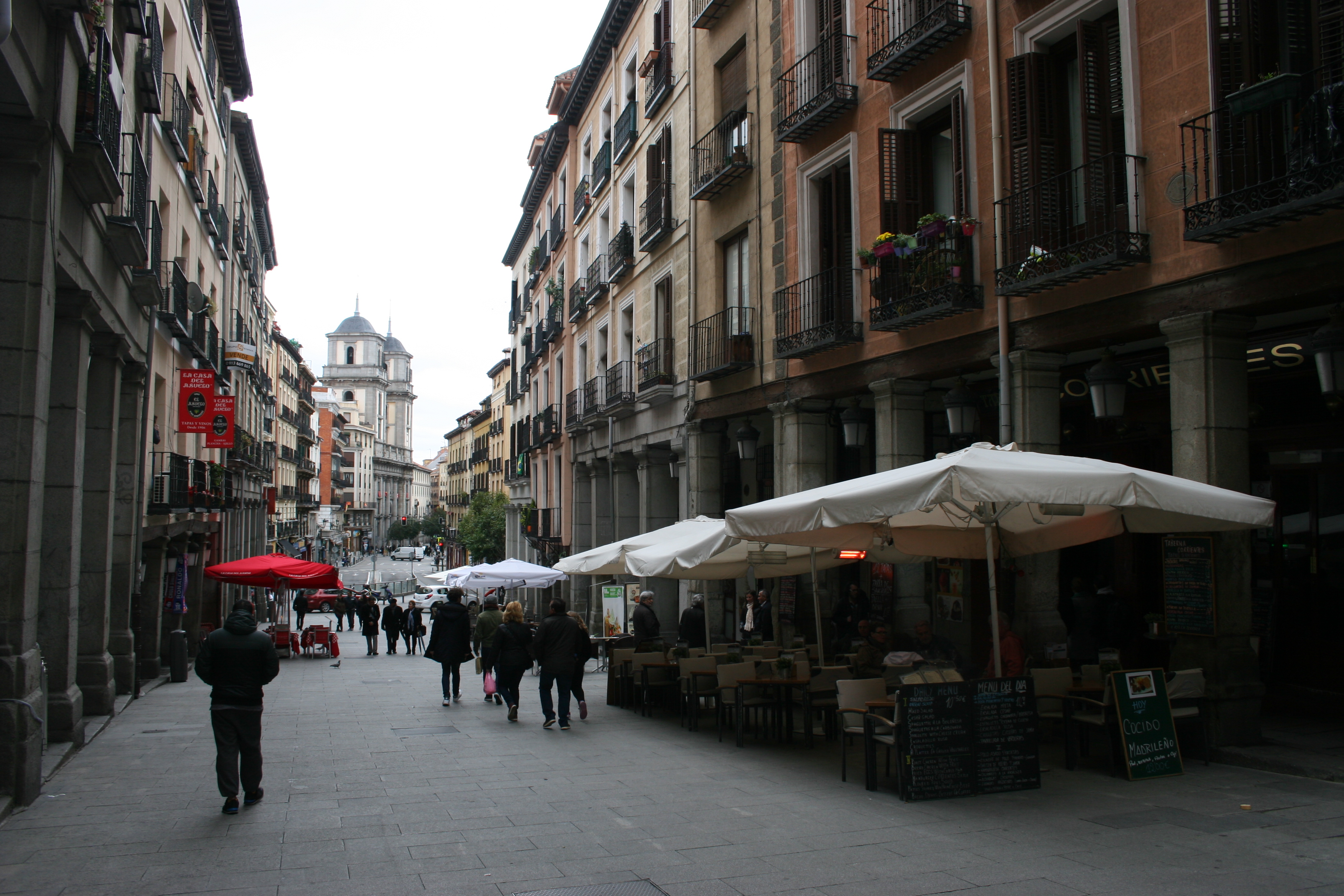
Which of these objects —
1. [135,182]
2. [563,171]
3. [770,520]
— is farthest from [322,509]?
[770,520]

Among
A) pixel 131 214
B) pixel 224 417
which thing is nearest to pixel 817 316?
pixel 131 214

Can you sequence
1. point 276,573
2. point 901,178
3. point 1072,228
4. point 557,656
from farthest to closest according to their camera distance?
point 276,573
point 901,178
point 557,656
point 1072,228

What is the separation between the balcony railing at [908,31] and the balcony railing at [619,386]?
11.9m

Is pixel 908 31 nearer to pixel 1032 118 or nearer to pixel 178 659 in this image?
pixel 1032 118

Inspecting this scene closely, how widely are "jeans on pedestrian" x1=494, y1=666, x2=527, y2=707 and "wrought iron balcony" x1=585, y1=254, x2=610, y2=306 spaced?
16.8m

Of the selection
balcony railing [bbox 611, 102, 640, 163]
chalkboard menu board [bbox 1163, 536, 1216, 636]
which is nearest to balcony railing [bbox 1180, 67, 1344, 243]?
chalkboard menu board [bbox 1163, 536, 1216, 636]

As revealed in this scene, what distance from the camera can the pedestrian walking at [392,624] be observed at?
29859 millimetres

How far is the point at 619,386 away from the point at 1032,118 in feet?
54.0

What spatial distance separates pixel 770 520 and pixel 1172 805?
410 centimetres

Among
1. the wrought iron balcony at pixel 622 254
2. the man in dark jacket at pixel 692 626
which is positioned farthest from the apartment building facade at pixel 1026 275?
the wrought iron balcony at pixel 622 254

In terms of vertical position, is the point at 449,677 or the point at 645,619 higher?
the point at 645,619

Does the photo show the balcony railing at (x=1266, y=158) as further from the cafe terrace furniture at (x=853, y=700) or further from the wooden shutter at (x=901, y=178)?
the cafe terrace furniture at (x=853, y=700)

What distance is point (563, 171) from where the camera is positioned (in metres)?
37.2

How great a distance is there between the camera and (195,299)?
21609 millimetres
